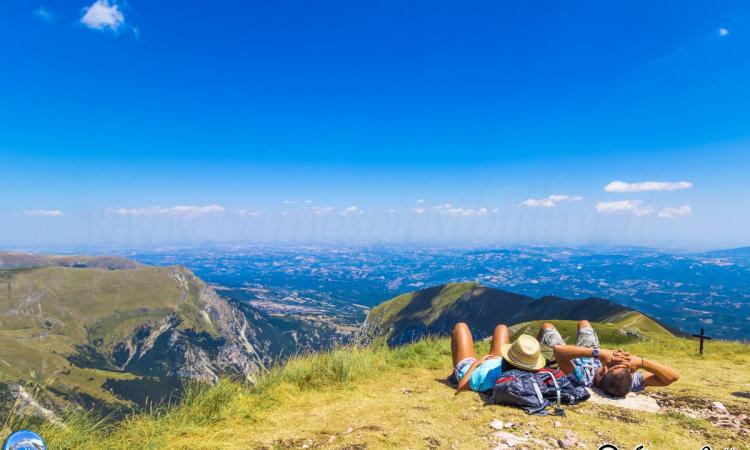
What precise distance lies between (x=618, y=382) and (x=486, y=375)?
265 centimetres

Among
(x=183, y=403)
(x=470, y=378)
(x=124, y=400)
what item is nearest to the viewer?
(x=183, y=403)

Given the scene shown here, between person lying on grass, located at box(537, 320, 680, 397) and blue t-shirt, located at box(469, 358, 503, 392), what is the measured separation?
1412 mm

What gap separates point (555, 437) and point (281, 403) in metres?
5.36

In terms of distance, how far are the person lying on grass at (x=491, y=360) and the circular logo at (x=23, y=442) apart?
23.8 ft

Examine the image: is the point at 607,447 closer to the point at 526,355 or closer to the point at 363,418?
the point at 526,355

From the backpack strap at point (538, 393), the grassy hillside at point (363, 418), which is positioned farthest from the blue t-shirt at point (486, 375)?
the backpack strap at point (538, 393)

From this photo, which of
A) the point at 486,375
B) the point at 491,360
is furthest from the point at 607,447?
the point at 491,360

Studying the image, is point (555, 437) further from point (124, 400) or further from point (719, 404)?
point (124, 400)

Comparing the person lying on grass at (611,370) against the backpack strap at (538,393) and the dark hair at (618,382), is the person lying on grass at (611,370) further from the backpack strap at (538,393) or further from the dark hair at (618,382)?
the backpack strap at (538,393)

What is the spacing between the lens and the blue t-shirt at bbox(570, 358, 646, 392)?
8.20 m

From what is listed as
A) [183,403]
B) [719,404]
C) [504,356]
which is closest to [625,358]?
[719,404]

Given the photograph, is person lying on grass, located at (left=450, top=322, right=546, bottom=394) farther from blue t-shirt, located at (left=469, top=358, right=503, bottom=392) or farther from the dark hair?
the dark hair

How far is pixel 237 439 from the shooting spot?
623 cm

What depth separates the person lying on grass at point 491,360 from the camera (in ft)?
25.3
